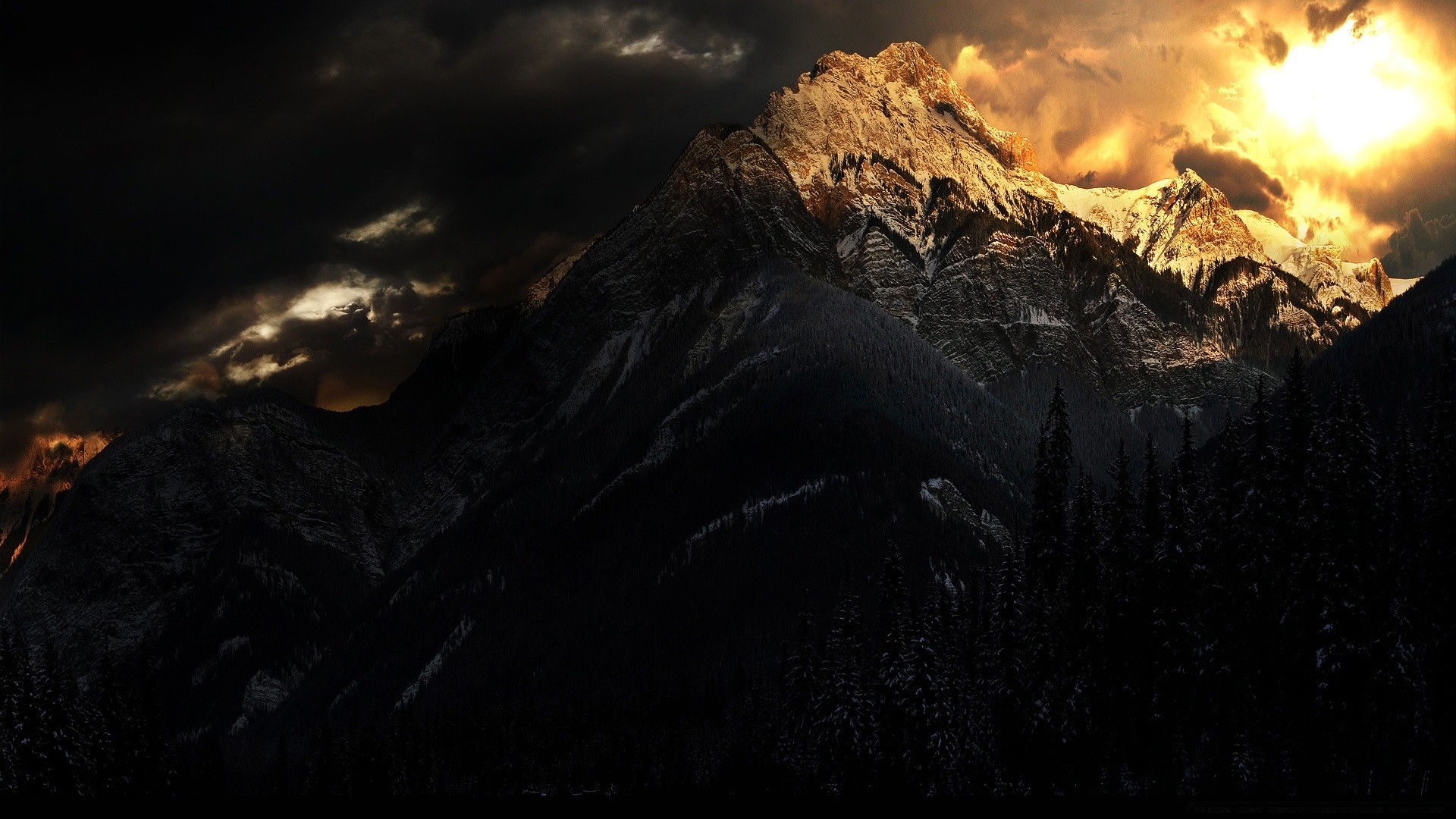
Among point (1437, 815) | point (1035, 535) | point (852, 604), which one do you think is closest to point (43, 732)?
point (852, 604)

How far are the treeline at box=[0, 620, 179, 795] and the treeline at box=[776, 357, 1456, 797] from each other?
48318mm

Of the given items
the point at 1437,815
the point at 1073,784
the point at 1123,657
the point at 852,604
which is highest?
the point at 852,604

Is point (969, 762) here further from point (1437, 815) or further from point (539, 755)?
point (539, 755)

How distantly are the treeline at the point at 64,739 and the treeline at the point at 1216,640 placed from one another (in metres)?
48.3

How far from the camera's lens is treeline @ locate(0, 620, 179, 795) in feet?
332

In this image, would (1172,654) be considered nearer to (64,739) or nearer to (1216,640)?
(1216,640)

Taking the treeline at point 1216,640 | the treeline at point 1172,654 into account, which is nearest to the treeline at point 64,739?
the treeline at point 1172,654

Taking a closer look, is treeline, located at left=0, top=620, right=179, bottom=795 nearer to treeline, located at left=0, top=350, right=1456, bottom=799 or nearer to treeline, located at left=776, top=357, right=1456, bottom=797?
treeline, located at left=0, top=350, right=1456, bottom=799

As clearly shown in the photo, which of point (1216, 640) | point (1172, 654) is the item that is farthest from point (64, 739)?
point (1216, 640)

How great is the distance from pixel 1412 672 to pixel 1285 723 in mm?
8093

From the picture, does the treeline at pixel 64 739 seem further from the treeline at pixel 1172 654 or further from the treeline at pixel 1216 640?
the treeline at pixel 1216 640

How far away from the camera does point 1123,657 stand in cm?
8344

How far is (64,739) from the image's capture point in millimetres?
103875

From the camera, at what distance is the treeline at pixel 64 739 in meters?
101
